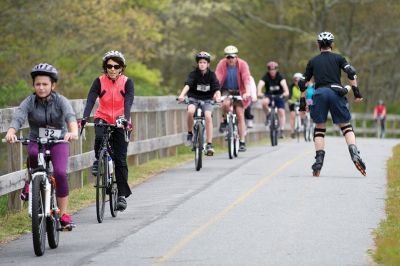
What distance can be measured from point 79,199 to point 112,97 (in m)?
2.43

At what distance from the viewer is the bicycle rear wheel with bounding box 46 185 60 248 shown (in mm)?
11102

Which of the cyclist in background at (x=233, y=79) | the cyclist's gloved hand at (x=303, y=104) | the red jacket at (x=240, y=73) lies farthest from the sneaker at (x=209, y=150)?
the cyclist's gloved hand at (x=303, y=104)

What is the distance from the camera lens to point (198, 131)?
786 inches

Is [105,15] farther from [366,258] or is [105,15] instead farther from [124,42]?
[366,258]

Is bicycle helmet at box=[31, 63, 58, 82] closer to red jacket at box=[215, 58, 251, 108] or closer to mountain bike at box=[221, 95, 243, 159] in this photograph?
mountain bike at box=[221, 95, 243, 159]

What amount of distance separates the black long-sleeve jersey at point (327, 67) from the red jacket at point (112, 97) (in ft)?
15.5

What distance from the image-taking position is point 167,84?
6875 cm

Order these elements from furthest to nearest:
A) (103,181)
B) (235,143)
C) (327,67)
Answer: (235,143), (327,67), (103,181)

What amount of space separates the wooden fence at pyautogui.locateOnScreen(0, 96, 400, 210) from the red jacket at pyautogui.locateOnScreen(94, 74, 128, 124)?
3.78 feet

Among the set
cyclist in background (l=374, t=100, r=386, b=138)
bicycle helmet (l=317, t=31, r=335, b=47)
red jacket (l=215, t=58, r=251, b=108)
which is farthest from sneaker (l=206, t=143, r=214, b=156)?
cyclist in background (l=374, t=100, r=386, b=138)

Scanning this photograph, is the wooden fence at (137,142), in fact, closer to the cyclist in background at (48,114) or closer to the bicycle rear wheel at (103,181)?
the bicycle rear wheel at (103,181)

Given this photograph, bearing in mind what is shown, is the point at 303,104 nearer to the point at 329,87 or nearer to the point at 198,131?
the point at 329,87

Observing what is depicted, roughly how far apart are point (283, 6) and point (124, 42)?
1764cm

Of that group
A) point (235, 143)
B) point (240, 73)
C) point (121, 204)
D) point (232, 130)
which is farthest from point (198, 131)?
point (121, 204)
